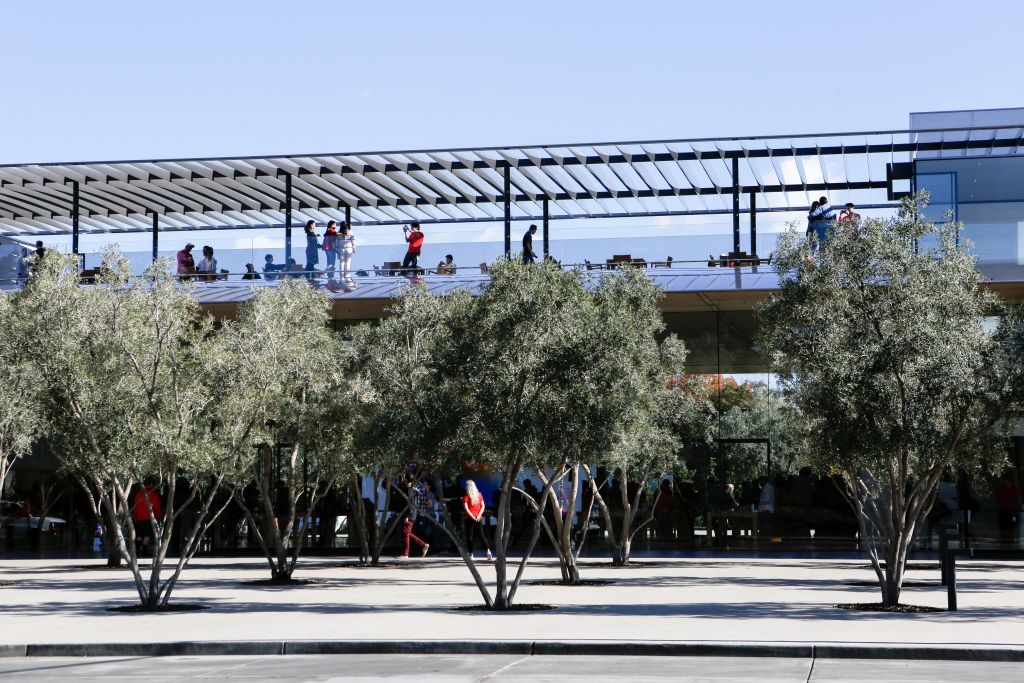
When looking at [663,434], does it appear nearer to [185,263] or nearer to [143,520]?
[143,520]

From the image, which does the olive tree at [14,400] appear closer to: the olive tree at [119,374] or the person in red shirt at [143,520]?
the olive tree at [119,374]

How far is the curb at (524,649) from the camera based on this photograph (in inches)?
479

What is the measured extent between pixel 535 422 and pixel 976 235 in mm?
15329

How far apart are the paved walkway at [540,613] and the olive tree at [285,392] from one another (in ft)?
6.17

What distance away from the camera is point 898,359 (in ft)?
51.5

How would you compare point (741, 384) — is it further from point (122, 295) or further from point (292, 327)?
point (122, 295)

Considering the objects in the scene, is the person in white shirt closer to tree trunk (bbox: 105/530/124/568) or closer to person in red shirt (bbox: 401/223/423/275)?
person in red shirt (bbox: 401/223/423/275)

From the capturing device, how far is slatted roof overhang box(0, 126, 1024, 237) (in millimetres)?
29125

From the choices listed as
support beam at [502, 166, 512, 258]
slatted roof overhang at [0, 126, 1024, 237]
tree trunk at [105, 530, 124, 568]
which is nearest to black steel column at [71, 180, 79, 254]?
slatted roof overhang at [0, 126, 1024, 237]

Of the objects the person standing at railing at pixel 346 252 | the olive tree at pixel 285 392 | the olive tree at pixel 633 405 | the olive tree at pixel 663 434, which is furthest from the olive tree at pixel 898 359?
the person standing at railing at pixel 346 252

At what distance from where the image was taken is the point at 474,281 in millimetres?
29984

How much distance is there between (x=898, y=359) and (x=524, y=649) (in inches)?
243

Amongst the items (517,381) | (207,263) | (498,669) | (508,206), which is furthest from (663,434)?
(498,669)

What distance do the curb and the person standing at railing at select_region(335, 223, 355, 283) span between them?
17.4m
